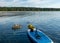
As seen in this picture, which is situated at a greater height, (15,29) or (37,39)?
(37,39)

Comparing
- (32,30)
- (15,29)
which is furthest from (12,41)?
(15,29)

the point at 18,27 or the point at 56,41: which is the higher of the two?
the point at 56,41

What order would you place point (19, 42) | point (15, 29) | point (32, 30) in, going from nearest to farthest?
point (19, 42) → point (32, 30) → point (15, 29)

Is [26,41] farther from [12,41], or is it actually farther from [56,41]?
[56,41]

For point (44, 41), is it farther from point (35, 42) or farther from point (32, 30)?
point (32, 30)

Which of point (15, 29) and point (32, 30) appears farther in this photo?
point (15, 29)

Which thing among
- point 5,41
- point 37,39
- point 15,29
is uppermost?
point 37,39

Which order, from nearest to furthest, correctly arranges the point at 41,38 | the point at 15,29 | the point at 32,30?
1. the point at 41,38
2. the point at 32,30
3. the point at 15,29

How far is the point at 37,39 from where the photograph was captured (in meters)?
32.9

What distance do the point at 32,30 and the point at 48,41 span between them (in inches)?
419

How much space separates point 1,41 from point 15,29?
17.2 m

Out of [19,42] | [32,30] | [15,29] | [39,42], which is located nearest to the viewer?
[39,42]

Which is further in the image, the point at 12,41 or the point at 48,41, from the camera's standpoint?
the point at 12,41

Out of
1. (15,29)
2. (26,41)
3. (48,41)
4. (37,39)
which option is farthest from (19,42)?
(15,29)
